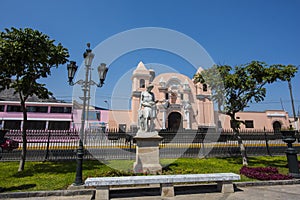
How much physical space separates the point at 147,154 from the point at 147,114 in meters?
1.57

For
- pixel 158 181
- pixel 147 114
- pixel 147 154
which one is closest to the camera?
pixel 158 181

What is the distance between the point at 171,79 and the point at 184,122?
6.89 meters

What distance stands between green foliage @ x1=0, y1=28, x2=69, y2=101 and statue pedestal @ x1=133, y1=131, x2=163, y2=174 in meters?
4.84

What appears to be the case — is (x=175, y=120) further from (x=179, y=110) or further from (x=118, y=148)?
(x=118, y=148)

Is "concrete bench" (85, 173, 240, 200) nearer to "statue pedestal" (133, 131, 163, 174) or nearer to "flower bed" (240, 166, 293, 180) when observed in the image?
"flower bed" (240, 166, 293, 180)

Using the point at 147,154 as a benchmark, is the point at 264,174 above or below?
below

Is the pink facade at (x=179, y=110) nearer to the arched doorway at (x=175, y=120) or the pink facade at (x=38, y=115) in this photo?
the arched doorway at (x=175, y=120)

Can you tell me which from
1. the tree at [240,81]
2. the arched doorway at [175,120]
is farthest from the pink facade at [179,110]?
the tree at [240,81]

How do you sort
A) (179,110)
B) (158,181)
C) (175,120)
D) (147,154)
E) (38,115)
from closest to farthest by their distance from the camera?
(158,181) < (147,154) < (175,120) < (179,110) < (38,115)

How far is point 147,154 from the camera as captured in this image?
22.6 feet

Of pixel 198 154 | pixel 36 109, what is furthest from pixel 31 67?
pixel 36 109

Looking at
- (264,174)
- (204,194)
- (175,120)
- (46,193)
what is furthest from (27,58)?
(175,120)

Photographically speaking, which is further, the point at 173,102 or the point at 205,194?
the point at 173,102

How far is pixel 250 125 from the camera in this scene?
1151 inches
